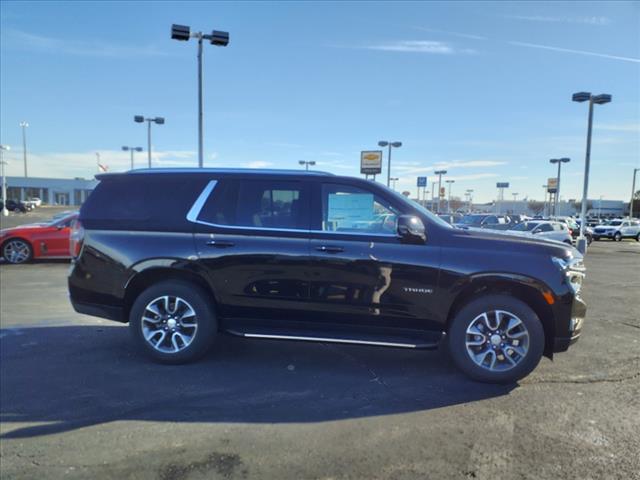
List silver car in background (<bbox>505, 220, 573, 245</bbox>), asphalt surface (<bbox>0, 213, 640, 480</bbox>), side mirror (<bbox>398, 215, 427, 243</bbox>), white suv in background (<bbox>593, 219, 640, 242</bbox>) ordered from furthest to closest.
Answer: white suv in background (<bbox>593, 219, 640, 242</bbox>) → silver car in background (<bbox>505, 220, 573, 245</bbox>) → side mirror (<bbox>398, 215, 427, 243</bbox>) → asphalt surface (<bbox>0, 213, 640, 480</bbox>)

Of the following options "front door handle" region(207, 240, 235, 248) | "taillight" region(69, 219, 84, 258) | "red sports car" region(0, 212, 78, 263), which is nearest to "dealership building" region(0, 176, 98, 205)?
"red sports car" region(0, 212, 78, 263)

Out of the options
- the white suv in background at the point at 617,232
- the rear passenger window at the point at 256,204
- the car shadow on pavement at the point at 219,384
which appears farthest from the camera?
the white suv in background at the point at 617,232

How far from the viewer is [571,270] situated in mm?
4375

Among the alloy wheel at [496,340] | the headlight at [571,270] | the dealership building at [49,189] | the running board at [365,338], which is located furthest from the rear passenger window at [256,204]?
the dealership building at [49,189]

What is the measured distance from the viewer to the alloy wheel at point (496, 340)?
4.34 metres

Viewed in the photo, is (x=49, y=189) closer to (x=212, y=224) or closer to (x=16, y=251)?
(x=16, y=251)

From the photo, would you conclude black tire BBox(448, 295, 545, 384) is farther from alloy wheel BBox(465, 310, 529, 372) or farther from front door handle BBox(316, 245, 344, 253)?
front door handle BBox(316, 245, 344, 253)

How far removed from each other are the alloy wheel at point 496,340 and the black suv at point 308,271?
11mm

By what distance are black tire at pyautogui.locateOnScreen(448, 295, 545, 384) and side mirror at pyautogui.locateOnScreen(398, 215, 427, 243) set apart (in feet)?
2.72

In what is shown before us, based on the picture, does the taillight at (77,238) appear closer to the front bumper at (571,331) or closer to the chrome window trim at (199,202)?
the chrome window trim at (199,202)

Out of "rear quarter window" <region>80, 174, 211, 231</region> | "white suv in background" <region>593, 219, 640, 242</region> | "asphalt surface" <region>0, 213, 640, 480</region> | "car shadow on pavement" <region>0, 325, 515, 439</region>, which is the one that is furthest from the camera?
"white suv in background" <region>593, 219, 640, 242</region>

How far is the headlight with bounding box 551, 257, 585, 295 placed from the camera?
14.2ft

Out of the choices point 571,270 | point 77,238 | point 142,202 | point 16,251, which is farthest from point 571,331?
point 16,251

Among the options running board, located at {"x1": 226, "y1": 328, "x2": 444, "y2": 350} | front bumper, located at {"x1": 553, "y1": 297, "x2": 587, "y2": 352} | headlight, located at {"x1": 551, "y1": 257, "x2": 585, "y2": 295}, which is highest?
headlight, located at {"x1": 551, "y1": 257, "x2": 585, "y2": 295}
